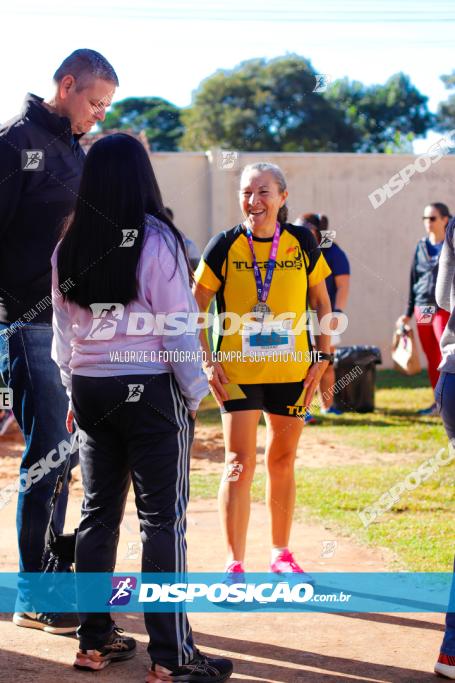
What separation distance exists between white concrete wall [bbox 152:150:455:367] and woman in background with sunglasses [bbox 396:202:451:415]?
6.38 meters

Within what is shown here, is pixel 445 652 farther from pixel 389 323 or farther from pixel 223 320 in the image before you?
pixel 389 323

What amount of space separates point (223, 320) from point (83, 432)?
4.73 feet

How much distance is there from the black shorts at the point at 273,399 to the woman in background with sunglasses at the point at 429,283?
436 centimetres

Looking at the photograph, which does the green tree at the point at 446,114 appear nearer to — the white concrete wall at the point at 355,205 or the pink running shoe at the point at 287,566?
the white concrete wall at the point at 355,205

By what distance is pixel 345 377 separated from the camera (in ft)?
39.7

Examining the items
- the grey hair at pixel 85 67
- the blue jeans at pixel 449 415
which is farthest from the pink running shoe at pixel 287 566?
the grey hair at pixel 85 67

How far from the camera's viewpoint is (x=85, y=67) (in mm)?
4395

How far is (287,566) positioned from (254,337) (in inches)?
48.9

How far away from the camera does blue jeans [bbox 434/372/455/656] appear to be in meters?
3.99

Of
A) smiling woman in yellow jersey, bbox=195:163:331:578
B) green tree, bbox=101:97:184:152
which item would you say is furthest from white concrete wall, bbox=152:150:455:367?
green tree, bbox=101:97:184:152

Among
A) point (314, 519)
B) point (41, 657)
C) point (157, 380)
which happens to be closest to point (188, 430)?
point (157, 380)

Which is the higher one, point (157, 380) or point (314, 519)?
point (157, 380)

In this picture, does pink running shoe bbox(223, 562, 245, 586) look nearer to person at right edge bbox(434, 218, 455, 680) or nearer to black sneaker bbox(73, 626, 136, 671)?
black sneaker bbox(73, 626, 136, 671)

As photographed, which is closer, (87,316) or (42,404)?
(87,316)
